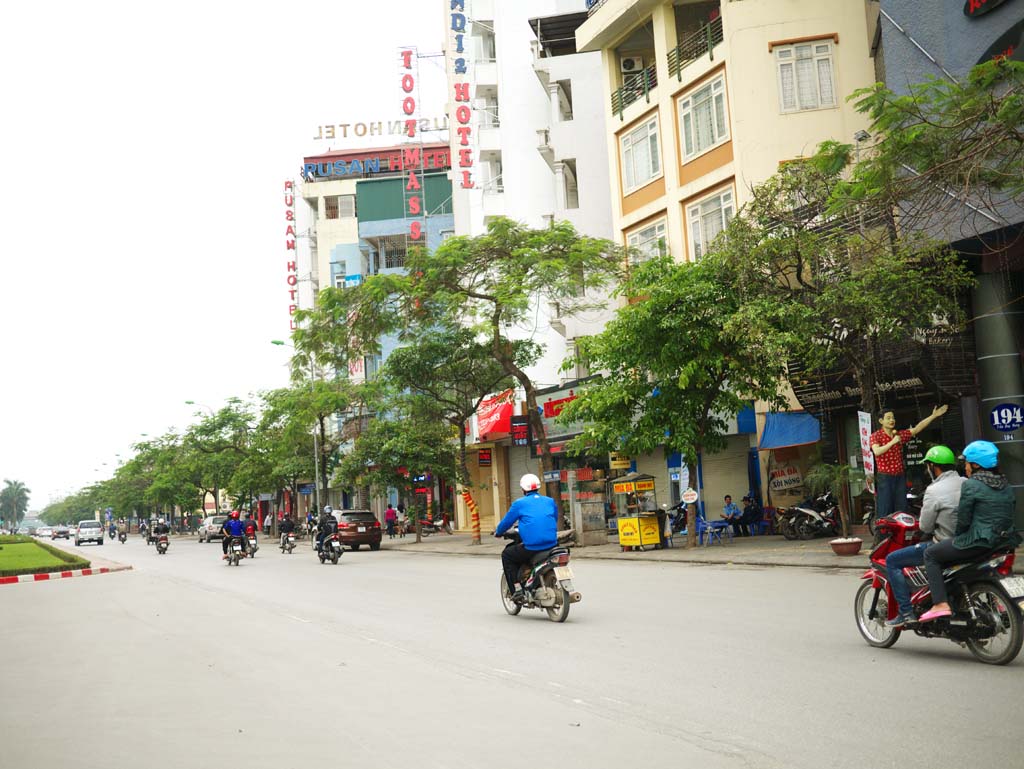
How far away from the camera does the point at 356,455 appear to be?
43.0m

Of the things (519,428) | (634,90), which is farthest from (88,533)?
(634,90)

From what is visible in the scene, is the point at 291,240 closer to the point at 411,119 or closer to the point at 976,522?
the point at 411,119

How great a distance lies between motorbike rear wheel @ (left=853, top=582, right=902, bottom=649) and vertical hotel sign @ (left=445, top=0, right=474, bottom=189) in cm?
4318

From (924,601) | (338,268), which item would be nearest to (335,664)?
(924,601)

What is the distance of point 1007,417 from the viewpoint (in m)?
20.2

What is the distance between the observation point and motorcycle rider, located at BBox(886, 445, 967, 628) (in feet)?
27.9

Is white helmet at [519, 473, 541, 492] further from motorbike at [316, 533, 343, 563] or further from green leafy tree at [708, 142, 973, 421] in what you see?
motorbike at [316, 533, 343, 563]

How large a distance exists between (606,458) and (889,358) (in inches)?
704

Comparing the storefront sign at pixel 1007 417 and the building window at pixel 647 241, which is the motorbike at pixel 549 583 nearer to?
the storefront sign at pixel 1007 417

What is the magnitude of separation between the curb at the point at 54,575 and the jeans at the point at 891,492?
2260cm

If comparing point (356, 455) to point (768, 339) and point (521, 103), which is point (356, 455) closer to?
point (521, 103)

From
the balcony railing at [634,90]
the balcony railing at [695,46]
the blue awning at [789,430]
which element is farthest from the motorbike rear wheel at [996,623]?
the balcony railing at [634,90]

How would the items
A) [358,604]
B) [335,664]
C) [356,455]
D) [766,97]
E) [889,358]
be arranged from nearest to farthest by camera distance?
[335,664] → [358,604] → [889,358] → [766,97] → [356,455]

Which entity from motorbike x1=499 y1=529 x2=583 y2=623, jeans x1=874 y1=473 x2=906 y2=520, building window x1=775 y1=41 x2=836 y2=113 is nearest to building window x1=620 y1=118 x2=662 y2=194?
building window x1=775 y1=41 x2=836 y2=113
